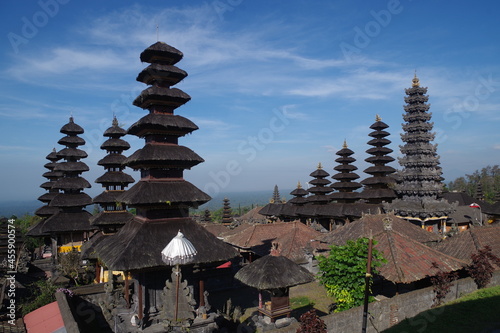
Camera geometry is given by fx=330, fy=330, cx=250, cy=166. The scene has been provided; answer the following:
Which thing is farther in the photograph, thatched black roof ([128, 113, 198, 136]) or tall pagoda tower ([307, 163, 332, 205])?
tall pagoda tower ([307, 163, 332, 205])

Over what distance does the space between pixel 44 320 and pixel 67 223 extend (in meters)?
16.0

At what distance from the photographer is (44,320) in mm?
15570

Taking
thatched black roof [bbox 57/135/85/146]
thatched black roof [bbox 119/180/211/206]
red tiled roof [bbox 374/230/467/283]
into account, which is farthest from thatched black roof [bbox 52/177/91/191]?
red tiled roof [bbox 374/230/467/283]

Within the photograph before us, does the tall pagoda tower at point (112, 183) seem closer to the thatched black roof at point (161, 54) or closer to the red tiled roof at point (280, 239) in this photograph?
the red tiled roof at point (280, 239)

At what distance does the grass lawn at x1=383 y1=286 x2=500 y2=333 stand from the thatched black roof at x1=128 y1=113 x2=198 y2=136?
43.8 ft

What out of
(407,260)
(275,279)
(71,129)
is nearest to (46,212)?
(71,129)

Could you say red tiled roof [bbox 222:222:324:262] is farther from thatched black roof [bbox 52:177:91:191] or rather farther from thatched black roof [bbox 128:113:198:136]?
thatched black roof [bbox 52:177:91:191]

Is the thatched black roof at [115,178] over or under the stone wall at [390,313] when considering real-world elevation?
over

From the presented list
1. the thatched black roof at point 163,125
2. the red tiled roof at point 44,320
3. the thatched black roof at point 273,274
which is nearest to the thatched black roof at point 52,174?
the red tiled roof at point 44,320

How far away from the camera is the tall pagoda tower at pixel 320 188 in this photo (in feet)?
141

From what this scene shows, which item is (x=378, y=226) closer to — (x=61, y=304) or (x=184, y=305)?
(x=184, y=305)

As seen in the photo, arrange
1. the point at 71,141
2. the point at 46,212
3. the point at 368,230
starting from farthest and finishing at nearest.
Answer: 1. the point at 46,212
2. the point at 71,141
3. the point at 368,230

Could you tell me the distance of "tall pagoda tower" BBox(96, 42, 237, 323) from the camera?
14.6m

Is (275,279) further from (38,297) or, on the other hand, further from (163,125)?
(38,297)
